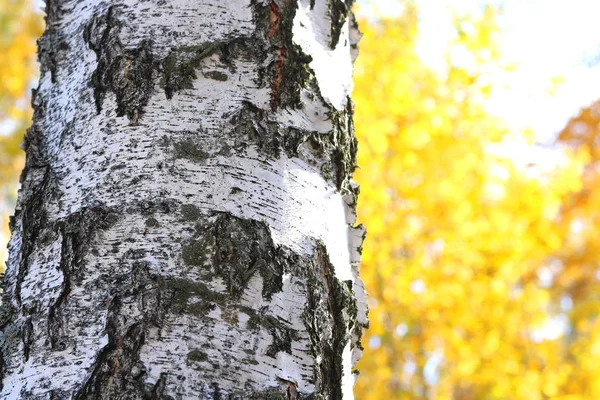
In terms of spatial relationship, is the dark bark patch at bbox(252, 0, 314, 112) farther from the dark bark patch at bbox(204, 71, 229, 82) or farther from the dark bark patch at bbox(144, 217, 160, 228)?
the dark bark patch at bbox(144, 217, 160, 228)

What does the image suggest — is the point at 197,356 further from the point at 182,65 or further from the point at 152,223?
the point at 182,65

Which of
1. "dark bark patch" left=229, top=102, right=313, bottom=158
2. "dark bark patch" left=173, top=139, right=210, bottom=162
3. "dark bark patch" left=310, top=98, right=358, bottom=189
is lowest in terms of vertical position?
"dark bark patch" left=173, top=139, right=210, bottom=162

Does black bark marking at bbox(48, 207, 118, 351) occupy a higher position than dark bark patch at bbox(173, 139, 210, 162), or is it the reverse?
dark bark patch at bbox(173, 139, 210, 162)

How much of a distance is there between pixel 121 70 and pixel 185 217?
0.26 meters

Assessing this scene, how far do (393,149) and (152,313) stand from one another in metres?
6.13

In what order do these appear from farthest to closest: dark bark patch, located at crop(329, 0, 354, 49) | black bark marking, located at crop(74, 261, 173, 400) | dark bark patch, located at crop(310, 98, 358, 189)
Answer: dark bark patch, located at crop(329, 0, 354, 49), dark bark patch, located at crop(310, 98, 358, 189), black bark marking, located at crop(74, 261, 173, 400)

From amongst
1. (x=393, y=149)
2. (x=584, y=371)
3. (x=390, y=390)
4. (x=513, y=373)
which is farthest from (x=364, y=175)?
(x=584, y=371)

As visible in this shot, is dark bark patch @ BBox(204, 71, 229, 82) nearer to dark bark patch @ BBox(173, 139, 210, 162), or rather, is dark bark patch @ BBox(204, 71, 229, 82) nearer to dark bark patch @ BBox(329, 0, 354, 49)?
dark bark patch @ BBox(173, 139, 210, 162)

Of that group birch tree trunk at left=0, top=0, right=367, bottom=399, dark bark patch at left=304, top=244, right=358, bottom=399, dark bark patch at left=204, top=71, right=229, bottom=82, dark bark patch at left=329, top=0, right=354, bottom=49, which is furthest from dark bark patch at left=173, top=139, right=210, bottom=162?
dark bark patch at left=329, top=0, right=354, bottom=49

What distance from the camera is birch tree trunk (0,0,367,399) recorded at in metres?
0.69

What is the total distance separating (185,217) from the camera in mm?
737

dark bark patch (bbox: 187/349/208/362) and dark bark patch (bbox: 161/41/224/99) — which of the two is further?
dark bark patch (bbox: 161/41/224/99)

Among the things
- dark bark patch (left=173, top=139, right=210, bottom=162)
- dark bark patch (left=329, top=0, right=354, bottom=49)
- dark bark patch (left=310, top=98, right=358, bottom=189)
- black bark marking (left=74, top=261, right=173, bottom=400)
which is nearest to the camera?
black bark marking (left=74, top=261, right=173, bottom=400)

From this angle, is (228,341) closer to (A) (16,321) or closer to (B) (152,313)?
(B) (152,313)
